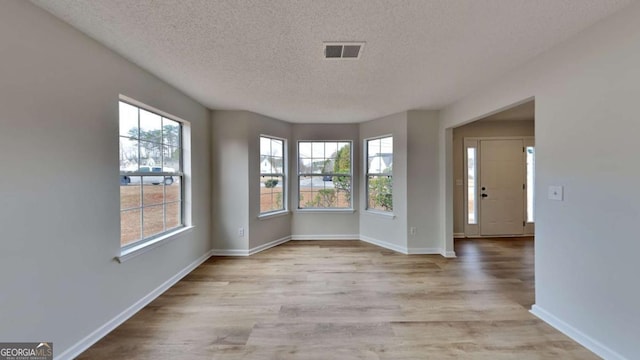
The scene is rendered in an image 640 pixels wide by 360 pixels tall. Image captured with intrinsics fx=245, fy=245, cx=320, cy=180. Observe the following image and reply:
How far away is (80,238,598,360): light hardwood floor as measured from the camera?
5.90 feet

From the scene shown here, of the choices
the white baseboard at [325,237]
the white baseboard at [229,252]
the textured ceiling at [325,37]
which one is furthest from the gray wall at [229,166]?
the white baseboard at [325,237]

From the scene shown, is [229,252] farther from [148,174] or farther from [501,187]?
[501,187]

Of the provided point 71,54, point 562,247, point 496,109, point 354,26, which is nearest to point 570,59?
point 496,109

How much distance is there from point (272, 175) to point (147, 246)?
2.33 m

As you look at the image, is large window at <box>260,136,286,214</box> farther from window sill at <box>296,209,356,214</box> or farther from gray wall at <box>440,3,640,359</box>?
gray wall at <box>440,3,640,359</box>

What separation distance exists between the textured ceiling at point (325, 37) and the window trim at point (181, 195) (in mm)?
384

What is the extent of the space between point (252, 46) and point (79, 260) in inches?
80.3

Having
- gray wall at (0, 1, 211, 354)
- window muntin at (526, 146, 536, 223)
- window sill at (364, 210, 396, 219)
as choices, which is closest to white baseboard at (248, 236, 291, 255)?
window sill at (364, 210, 396, 219)

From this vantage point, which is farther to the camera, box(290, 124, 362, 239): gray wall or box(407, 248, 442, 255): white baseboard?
box(290, 124, 362, 239): gray wall

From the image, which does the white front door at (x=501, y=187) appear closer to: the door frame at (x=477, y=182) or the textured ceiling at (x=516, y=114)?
the door frame at (x=477, y=182)

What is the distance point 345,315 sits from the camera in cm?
223

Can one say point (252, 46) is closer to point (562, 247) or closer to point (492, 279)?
point (562, 247)

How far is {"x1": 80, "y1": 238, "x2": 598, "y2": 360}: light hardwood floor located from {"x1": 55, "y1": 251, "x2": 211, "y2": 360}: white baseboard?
58 millimetres

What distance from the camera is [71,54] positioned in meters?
1.71
